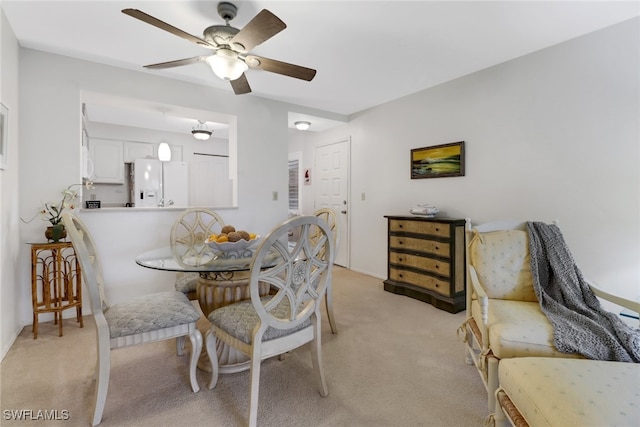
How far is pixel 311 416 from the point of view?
1.55m

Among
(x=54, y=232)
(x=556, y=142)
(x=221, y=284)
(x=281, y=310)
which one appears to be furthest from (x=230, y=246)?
(x=556, y=142)

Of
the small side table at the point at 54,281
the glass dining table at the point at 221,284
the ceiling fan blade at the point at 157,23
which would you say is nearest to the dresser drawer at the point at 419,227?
A: the glass dining table at the point at 221,284

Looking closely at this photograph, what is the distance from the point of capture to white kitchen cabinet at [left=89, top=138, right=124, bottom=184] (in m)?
5.11

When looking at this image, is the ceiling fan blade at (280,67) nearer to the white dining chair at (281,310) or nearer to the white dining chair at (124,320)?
the white dining chair at (281,310)

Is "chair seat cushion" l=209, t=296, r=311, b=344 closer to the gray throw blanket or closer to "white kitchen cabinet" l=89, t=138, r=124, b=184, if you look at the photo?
the gray throw blanket

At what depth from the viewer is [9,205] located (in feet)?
7.57


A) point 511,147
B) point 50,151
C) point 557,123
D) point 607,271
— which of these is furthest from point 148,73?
point 607,271

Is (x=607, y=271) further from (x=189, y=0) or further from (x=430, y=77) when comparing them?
(x=189, y=0)

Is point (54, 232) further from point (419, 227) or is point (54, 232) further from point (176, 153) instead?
point (176, 153)

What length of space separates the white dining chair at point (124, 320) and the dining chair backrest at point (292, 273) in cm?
53

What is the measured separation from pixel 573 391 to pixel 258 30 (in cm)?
216

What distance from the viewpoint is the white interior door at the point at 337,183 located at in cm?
A: 480

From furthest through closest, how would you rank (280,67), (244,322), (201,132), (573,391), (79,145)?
(201,132) < (79,145) < (280,67) < (244,322) < (573,391)

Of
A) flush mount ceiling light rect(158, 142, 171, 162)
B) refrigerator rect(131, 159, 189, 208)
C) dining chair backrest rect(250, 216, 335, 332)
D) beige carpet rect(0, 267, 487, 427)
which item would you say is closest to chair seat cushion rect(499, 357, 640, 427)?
beige carpet rect(0, 267, 487, 427)
